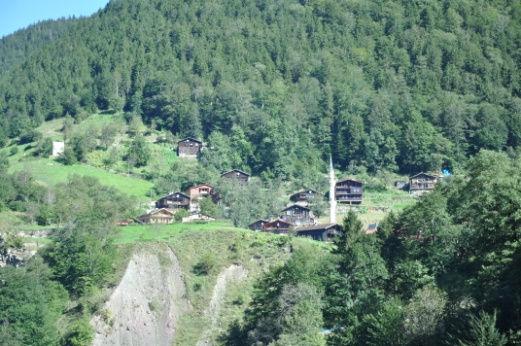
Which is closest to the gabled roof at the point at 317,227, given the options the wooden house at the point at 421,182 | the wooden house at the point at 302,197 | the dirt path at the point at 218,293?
the wooden house at the point at 302,197

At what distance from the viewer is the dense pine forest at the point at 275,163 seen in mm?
37663

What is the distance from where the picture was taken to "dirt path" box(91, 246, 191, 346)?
1850 inches

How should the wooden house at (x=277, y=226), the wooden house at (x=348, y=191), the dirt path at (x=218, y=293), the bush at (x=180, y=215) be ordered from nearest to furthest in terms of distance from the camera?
the dirt path at (x=218, y=293) < the bush at (x=180, y=215) < the wooden house at (x=277, y=226) < the wooden house at (x=348, y=191)

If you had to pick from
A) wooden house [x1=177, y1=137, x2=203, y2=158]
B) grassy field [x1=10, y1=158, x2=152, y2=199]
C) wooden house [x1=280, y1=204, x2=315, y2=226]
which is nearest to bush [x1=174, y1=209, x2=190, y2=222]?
grassy field [x1=10, y1=158, x2=152, y2=199]

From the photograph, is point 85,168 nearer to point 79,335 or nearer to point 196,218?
point 196,218

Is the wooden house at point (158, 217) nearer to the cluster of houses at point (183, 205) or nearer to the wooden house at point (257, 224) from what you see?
the cluster of houses at point (183, 205)

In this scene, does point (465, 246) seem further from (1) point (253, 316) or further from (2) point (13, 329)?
(2) point (13, 329)

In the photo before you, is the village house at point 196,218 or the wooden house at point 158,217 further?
the wooden house at point 158,217

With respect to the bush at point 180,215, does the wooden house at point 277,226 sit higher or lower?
lower

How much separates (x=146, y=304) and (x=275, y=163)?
2960 cm

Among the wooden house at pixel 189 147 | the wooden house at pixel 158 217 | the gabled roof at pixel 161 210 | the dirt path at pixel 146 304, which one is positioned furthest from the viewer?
the wooden house at pixel 189 147

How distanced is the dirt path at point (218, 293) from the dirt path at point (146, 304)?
145 cm

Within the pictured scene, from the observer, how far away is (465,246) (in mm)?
36750

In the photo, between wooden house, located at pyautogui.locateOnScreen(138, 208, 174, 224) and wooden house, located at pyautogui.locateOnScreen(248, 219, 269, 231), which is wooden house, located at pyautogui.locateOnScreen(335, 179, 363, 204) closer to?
wooden house, located at pyautogui.locateOnScreen(248, 219, 269, 231)
